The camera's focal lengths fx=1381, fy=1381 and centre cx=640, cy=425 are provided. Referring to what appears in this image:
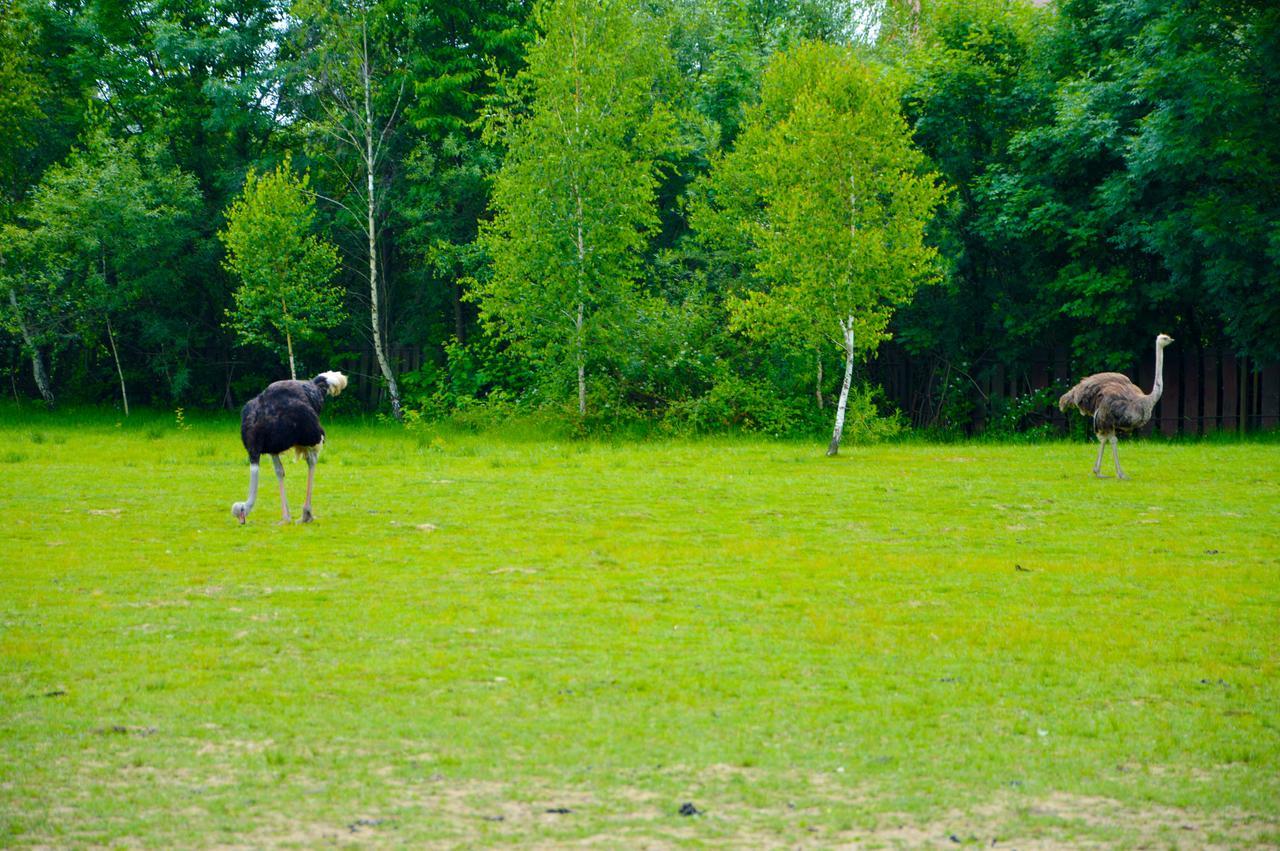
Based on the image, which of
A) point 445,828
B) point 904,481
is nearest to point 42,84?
point 904,481

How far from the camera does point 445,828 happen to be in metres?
6.47

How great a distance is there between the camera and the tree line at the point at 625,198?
30.1 m

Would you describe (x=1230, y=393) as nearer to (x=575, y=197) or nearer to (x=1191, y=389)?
(x=1191, y=389)

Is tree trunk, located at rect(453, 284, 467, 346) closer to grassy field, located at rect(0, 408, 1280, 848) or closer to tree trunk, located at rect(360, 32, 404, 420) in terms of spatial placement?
tree trunk, located at rect(360, 32, 404, 420)

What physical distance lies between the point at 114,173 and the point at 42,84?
25.3 ft

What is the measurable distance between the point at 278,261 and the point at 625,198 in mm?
11481

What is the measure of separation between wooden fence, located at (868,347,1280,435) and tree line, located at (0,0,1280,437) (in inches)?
22.1

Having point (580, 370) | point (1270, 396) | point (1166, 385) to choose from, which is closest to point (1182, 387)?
point (1166, 385)

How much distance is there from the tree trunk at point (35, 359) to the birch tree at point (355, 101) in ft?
33.1

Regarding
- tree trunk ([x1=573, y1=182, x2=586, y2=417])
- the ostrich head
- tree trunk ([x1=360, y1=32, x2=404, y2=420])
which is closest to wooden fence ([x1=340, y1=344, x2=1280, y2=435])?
tree trunk ([x1=573, y1=182, x2=586, y2=417])

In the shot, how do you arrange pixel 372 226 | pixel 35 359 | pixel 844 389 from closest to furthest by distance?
pixel 844 389, pixel 372 226, pixel 35 359

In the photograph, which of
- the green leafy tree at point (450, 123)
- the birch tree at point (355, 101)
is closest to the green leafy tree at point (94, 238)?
the birch tree at point (355, 101)

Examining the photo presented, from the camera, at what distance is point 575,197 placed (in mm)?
34344

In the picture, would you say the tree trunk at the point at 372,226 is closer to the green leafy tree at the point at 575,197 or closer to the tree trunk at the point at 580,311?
the green leafy tree at the point at 575,197
